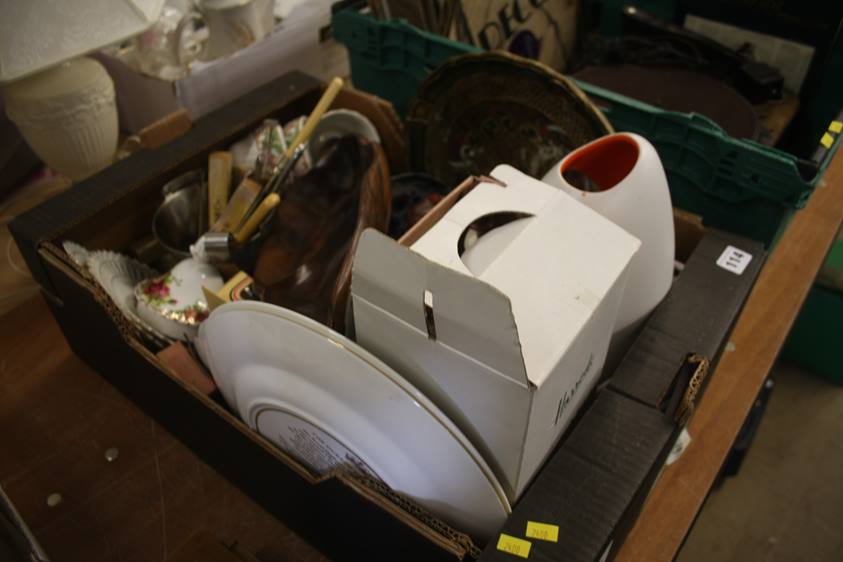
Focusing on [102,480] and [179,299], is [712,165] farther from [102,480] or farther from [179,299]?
[102,480]

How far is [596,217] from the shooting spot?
0.51 metres

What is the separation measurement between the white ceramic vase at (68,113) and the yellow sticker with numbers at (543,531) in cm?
73

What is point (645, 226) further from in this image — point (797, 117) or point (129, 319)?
point (797, 117)

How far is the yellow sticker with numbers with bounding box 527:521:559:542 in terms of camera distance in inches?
17.6

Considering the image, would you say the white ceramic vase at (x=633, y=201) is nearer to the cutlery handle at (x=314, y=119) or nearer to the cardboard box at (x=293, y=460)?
the cardboard box at (x=293, y=460)

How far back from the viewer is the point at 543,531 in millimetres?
450

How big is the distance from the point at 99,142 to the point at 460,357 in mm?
672

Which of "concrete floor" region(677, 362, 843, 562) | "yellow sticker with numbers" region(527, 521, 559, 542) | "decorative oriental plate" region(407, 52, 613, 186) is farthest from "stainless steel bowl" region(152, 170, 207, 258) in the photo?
"concrete floor" region(677, 362, 843, 562)

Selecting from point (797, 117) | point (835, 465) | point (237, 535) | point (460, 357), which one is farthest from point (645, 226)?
point (835, 465)

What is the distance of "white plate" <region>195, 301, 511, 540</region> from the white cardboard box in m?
0.02

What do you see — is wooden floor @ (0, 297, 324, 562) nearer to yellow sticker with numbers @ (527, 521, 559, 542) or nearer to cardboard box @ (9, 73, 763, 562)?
cardboard box @ (9, 73, 763, 562)

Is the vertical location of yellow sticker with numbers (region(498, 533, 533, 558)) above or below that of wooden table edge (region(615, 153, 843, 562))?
above

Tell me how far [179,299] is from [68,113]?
0.30 metres

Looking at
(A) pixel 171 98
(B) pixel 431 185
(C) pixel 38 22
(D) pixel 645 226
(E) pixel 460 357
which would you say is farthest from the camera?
(A) pixel 171 98
